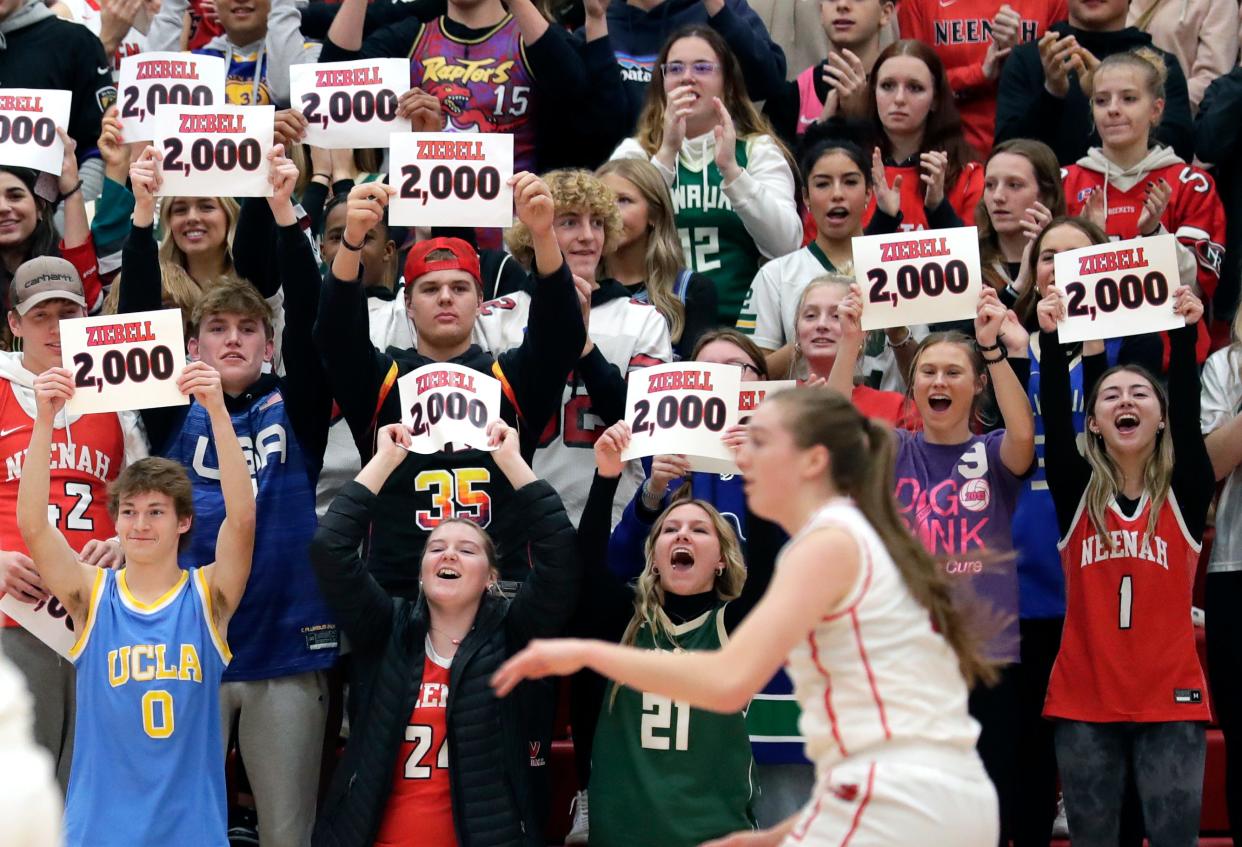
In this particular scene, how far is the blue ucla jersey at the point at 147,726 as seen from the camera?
19.2 ft

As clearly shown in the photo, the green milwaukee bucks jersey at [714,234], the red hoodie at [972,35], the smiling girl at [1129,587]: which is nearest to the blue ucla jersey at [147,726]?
the smiling girl at [1129,587]

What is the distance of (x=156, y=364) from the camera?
6188 mm

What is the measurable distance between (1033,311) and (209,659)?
3.36m

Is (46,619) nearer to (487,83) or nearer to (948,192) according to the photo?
(487,83)

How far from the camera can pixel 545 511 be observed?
6066 millimetres

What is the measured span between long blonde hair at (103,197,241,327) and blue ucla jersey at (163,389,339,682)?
25.2 inches

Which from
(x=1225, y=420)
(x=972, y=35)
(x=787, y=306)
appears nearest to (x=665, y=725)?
(x=787, y=306)

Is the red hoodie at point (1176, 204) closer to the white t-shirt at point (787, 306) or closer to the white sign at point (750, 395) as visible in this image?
the white t-shirt at point (787, 306)

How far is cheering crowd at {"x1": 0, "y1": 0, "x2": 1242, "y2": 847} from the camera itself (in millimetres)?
6012

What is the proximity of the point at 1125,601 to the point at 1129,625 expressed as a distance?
0.08m

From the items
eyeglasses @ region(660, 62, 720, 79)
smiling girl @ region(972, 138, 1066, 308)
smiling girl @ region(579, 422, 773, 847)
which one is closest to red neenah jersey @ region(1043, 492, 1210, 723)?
smiling girl @ region(579, 422, 773, 847)

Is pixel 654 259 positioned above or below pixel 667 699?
above

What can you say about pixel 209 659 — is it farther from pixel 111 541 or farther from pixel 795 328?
pixel 795 328

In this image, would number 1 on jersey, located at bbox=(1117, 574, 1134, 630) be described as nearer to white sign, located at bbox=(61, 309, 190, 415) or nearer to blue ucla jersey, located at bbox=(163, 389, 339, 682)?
blue ucla jersey, located at bbox=(163, 389, 339, 682)
